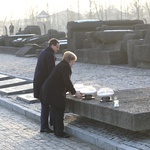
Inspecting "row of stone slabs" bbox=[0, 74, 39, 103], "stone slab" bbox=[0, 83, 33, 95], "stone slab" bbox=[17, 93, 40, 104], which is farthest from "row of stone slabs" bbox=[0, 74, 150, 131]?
"stone slab" bbox=[0, 83, 33, 95]

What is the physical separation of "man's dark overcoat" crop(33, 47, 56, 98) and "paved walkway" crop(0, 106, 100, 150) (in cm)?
84

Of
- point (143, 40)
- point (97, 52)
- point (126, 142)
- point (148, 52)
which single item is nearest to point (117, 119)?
point (126, 142)

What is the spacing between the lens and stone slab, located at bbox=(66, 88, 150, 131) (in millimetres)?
6520

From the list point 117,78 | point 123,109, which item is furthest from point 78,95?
point 117,78

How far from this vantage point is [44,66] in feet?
27.7

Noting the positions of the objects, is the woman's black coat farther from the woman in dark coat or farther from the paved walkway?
the paved walkway

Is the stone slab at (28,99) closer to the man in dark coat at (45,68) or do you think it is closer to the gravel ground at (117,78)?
the gravel ground at (117,78)

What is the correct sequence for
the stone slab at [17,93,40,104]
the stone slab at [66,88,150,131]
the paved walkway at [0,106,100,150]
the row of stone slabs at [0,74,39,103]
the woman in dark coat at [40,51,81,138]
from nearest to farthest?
the stone slab at [66,88,150,131], the paved walkway at [0,106,100,150], the woman in dark coat at [40,51,81,138], the stone slab at [17,93,40,104], the row of stone slabs at [0,74,39,103]

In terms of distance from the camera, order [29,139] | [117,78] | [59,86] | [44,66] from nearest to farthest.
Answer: [59,86], [29,139], [44,66], [117,78]

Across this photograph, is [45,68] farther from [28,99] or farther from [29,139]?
[28,99]

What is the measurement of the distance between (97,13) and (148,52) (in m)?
59.8

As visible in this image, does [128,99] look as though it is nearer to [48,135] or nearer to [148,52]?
[48,135]

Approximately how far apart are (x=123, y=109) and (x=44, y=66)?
2.20m

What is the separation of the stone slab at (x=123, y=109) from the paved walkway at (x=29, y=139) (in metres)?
0.52
